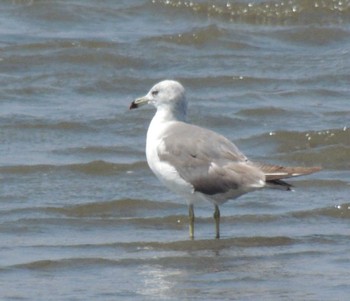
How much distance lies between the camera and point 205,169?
28.1 feet

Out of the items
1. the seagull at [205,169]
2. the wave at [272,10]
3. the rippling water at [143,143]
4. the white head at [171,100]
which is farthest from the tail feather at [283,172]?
the wave at [272,10]

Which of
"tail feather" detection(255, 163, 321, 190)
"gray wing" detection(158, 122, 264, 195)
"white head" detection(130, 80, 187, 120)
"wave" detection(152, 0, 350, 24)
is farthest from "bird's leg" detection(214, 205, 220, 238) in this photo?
"wave" detection(152, 0, 350, 24)

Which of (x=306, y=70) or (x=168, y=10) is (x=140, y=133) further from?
(x=168, y=10)

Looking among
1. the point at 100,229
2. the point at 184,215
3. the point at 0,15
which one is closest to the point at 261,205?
the point at 184,215

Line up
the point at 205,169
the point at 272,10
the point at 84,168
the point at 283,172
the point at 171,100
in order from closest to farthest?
the point at 283,172
the point at 205,169
the point at 171,100
the point at 84,168
the point at 272,10

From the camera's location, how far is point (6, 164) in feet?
34.0

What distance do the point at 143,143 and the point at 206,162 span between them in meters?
2.83

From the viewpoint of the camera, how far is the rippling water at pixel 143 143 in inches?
299

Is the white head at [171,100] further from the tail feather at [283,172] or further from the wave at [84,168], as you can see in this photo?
the wave at [84,168]

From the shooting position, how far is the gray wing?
27.9 feet

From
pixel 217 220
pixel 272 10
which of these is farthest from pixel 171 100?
pixel 272 10

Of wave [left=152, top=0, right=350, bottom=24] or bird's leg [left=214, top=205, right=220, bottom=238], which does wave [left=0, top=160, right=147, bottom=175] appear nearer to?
bird's leg [left=214, top=205, right=220, bottom=238]

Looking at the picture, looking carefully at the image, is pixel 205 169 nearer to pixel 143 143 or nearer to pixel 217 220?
pixel 217 220

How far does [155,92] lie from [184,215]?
918 millimetres
